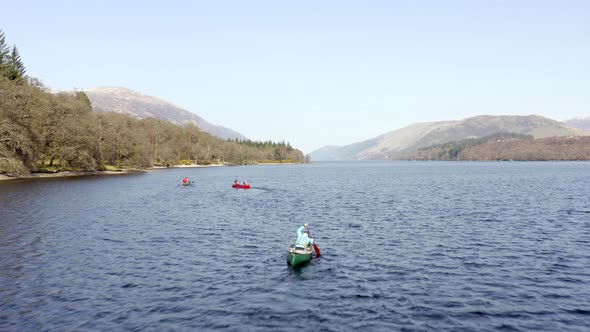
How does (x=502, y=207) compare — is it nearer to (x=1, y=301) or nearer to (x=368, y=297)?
(x=368, y=297)

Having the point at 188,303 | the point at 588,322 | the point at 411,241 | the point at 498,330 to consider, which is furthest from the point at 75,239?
the point at 588,322

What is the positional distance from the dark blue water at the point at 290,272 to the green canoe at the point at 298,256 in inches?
25.6

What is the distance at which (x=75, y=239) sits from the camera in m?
38.8

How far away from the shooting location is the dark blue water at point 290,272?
67.8 ft

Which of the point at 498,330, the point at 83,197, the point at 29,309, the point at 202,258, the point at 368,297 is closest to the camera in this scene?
the point at 498,330

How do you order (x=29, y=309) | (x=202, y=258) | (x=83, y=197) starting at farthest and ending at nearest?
(x=83, y=197) < (x=202, y=258) < (x=29, y=309)

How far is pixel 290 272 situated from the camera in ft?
95.0

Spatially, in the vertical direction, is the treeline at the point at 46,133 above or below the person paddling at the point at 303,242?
above

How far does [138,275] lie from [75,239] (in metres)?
15.0

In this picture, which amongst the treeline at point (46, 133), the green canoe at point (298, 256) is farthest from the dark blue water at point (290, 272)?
the treeline at point (46, 133)

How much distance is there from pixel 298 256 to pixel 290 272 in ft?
4.56

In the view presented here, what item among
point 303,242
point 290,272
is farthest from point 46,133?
point 290,272

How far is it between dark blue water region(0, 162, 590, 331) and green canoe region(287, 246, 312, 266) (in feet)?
2.13

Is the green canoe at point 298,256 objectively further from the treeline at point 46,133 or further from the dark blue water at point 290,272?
the treeline at point 46,133
